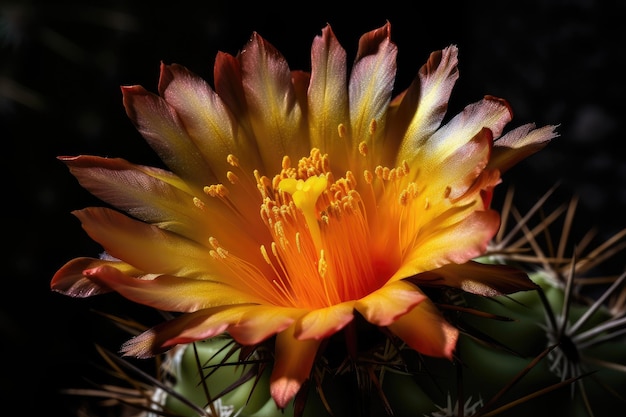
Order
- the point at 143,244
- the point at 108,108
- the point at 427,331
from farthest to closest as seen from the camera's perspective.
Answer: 1. the point at 108,108
2. the point at 143,244
3. the point at 427,331

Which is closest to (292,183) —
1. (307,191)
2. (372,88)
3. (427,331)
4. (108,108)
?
(307,191)

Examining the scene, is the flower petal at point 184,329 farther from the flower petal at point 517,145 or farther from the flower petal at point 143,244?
the flower petal at point 517,145

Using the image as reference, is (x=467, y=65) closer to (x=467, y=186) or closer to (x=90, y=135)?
(x=90, y=135)

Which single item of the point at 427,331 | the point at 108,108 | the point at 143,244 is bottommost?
the point at 427,331

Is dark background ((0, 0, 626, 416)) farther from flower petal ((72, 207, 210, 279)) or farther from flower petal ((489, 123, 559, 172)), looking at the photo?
flower petal ((489, 123, 559, 172))

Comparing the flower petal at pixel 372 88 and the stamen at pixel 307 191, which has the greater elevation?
the flower petal at pixel 372 88

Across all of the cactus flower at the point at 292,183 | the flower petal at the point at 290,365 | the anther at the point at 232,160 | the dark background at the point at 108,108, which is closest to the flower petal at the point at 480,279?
the cactus flower at the point at 292,183

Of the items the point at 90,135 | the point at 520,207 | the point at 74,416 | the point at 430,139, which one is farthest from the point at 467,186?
the point at 74,416

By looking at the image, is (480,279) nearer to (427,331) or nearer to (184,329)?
(427,331)
